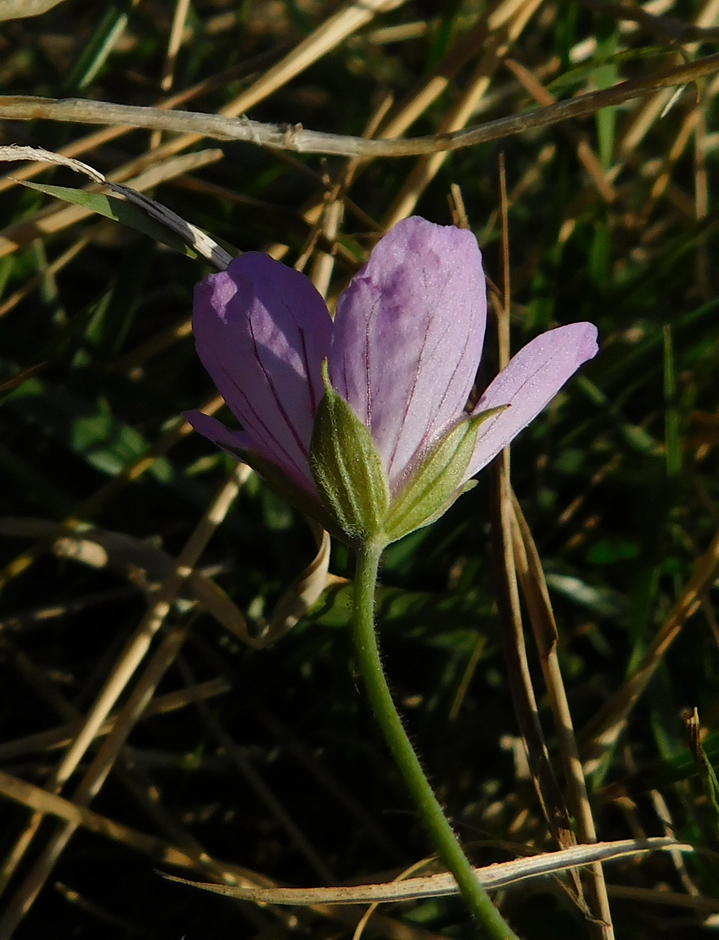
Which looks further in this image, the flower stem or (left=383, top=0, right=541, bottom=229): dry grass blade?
(left=383, top=0, right=541, bottom=229): dry grass blade

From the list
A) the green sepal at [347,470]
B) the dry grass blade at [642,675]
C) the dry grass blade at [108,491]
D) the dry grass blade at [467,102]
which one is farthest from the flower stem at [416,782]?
the dry grass blade at [467,102]

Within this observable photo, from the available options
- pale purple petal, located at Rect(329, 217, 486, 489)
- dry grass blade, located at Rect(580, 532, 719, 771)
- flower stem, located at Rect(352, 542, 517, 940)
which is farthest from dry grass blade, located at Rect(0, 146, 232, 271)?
dry grass blade, located at Rect(580, 532, 719, 771)

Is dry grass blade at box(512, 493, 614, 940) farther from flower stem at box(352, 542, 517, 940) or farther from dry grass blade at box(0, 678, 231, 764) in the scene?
dry grass blade at box(0, 678, 231, 764)

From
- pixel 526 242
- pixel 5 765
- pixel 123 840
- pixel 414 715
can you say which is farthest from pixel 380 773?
pixel 526 242

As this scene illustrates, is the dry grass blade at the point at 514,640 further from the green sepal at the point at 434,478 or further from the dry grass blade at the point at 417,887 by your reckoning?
the green sepal at the point at 434,478

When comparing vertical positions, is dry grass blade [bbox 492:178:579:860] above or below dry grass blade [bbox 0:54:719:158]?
below

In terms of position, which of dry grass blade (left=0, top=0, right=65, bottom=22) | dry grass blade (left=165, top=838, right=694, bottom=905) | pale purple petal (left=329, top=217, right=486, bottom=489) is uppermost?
dry grass blade (left=0, top=0, right=65, bottom=22)

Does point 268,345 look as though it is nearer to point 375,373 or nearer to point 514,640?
point 375,373
